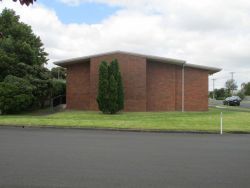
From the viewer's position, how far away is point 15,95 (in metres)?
31.0

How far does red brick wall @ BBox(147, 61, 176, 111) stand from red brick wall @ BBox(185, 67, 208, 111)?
156cm

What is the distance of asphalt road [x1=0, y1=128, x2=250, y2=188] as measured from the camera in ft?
24.9

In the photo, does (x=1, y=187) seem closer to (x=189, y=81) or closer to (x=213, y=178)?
(x=213, y=178)

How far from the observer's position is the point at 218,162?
10117 mm

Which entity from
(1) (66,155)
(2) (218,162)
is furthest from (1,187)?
(2) (218,162)

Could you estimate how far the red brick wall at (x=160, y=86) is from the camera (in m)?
33.4

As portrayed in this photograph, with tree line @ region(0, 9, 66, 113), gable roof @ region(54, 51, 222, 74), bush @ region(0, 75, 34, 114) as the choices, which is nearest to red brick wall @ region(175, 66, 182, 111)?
gable roof @ region(54, 51, 222, 74)

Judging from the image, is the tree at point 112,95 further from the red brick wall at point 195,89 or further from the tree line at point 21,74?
the red brick wall at point 195,89

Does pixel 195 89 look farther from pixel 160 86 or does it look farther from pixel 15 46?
pixel 15 46

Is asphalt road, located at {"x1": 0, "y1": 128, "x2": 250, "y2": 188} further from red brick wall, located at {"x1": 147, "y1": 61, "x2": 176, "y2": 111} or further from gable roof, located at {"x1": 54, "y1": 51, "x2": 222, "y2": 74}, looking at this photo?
red brick wall, located at {"x1": 147, "y1": 61, "x2": 176, "y2": 111}

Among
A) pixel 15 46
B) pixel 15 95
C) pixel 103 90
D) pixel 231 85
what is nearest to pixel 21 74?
pixel 15 46

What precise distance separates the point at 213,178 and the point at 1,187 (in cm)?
395

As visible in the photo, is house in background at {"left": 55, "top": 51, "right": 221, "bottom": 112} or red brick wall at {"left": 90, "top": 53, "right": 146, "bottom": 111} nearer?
red brick wall at {"left": 90, "top": 53, "right": 146, "bottom": 111}

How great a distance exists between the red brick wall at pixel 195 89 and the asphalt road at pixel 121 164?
70.3 ft
